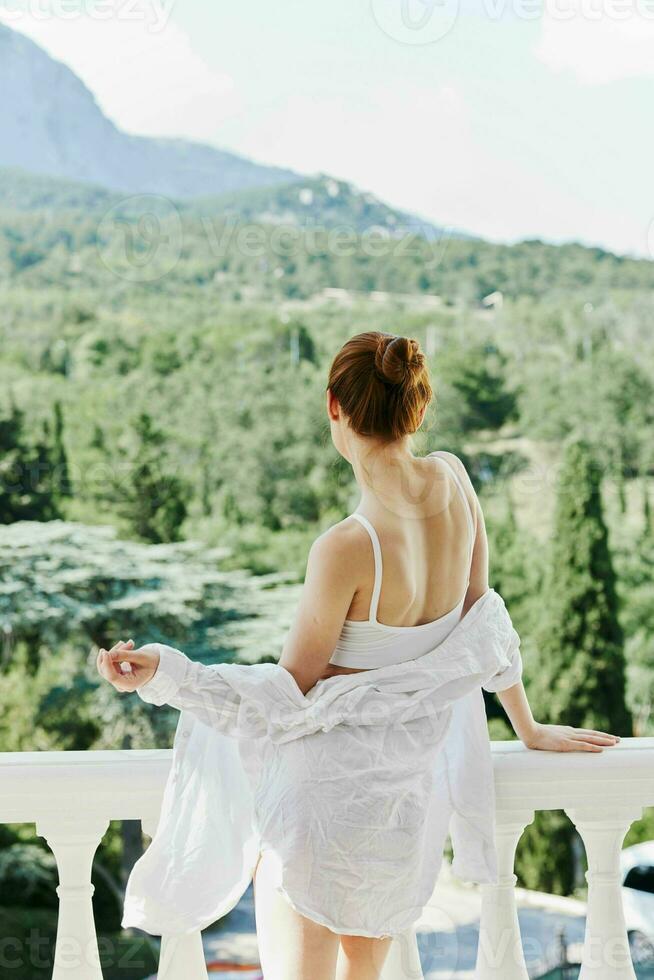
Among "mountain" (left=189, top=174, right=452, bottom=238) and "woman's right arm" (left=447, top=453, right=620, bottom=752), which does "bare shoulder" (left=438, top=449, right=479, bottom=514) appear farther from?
"mountain" (left=189, top=174, right=452, bottom=238)

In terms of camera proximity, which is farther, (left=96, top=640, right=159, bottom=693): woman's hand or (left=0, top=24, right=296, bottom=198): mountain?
(left=0, top=24, right=296, bottom=198): mountain

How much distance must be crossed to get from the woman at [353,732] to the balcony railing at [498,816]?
1.7 inches

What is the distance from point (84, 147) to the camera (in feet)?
35.8

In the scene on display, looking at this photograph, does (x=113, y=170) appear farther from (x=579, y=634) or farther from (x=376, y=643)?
(x=376, y=643)

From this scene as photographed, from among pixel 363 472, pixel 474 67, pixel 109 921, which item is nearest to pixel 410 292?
pixel 474 67

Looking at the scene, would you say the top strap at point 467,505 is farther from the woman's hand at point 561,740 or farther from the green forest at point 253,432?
the green forest at point 253,432

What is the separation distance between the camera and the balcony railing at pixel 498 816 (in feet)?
3.67

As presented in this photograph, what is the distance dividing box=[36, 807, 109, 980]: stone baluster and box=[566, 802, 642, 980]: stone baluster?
1.61 ft

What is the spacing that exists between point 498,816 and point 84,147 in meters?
10.7

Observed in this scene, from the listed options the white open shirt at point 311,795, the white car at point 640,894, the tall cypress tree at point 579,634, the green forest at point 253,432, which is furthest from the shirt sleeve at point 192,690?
the green forest at point 253,432

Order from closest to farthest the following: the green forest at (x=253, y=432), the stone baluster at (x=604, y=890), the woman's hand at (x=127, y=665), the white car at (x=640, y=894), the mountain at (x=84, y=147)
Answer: the woman's hand at (x=127, y=665) → the stone baluster at (x=604, y=890) → the white car at (x=640, y=894) → the green forest at (x=253, y=432) → the mountain at (x=84, y=147)

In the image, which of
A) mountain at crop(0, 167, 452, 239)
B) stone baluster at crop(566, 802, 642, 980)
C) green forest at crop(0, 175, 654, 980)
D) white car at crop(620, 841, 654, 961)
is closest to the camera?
stone baluster at crop(566, 802, 642, 980)

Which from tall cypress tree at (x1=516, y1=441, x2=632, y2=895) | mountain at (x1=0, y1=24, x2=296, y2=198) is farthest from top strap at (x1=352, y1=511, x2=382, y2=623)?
mountain at (x1=0, y1=24, x2=296, y2=198)

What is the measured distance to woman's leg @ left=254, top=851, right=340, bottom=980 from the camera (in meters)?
1.10
